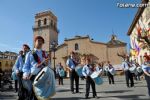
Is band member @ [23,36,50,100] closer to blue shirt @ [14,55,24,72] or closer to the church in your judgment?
blue shirt @ [14,55,24,72]

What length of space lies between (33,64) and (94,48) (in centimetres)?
5997

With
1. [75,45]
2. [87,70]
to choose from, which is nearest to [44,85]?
[87,70]

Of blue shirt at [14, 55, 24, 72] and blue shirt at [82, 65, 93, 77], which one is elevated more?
blue shirt at [14, 55, 24, 72]

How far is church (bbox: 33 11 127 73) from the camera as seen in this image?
6244 cm

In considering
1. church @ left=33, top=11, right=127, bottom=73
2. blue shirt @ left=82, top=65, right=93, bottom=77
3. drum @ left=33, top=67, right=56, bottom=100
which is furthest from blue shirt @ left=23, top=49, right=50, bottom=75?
church @ left=33, top=11, right=127, bottom=73

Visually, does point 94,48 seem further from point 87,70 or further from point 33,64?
point 33,64

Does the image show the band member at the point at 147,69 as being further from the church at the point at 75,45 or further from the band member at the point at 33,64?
the church at the point at 75,45

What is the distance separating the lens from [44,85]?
4.91 metres

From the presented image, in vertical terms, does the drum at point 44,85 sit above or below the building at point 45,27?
below

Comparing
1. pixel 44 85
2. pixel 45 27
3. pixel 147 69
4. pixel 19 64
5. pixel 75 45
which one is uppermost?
pixel 45 27

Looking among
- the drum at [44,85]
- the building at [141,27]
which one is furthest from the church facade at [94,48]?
the drum at [44,85]

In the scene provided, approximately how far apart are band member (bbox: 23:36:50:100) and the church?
2119 inches

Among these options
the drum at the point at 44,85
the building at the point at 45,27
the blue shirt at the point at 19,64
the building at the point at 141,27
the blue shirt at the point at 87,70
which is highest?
the building at the point at 45,27

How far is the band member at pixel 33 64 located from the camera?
207 inches
